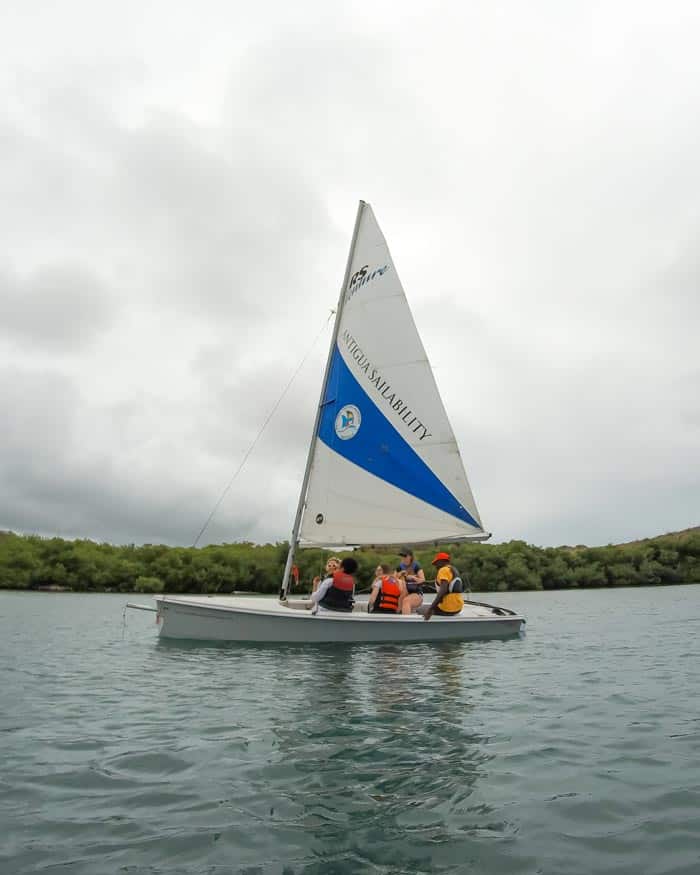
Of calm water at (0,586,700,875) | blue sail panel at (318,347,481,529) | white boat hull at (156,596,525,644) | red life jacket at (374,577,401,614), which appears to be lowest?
calm water at (0,586,700,875)

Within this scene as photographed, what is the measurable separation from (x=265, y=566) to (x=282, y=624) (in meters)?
60.1

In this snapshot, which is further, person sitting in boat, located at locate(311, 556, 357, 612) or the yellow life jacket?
the yellow life jacket

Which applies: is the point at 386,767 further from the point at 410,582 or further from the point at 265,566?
the point at 265,566

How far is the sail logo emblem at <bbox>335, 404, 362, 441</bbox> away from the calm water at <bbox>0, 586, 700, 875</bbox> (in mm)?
7373

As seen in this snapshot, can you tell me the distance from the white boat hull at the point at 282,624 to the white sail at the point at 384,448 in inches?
113

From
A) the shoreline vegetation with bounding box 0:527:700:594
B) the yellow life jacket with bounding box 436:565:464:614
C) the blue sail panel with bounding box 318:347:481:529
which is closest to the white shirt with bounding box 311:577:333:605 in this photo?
the yellow life jacket with bounding box 436:565:464:614

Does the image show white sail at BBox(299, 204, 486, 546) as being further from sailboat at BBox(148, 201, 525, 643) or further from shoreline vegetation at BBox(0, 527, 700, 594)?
shoreline vegetation at BBox(0, 527, 700, 594)

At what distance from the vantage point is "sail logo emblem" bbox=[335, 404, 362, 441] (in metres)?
18.5

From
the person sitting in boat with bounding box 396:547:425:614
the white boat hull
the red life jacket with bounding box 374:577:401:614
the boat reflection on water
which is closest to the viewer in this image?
the boat reflection on water

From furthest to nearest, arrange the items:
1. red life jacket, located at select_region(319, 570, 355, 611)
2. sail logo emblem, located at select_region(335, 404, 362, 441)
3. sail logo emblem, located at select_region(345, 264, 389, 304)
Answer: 1. sail logo emblem, located at select_region(345, 264, 389, 304)
2. sail logo emblem, located at select_region(335, 404, 362, 441)
3. red life jacket, located at select_region(319, 570, 355, 611)

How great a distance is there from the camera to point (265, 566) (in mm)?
73812

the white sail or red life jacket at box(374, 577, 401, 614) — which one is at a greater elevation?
the white sail

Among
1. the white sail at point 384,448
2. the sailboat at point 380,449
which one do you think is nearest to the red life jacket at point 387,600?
the sailboat at point 380,449

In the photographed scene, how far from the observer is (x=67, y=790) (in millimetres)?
5555
